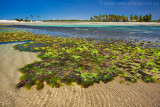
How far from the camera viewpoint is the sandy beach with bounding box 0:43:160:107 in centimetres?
329

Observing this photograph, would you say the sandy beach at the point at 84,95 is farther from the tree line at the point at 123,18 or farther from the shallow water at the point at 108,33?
the tree line at the point at 123,18

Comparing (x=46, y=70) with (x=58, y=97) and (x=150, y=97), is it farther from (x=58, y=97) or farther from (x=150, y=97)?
(x=150, y=97)

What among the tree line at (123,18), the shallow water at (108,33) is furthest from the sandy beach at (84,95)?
the tree line at (123,18)

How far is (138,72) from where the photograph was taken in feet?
17.7

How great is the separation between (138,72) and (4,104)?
20.5 feet

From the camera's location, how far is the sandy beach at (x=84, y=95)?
10.8 feet

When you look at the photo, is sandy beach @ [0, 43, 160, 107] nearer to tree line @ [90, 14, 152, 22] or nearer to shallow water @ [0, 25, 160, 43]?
shallow water @ [0, 25, 160, 43]

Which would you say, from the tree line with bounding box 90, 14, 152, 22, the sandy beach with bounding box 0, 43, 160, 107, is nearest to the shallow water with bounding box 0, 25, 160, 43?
the sandy beach with bounding box 0, 43, 160, 107

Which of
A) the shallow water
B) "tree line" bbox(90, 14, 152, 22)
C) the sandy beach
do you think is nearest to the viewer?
the sandy beach

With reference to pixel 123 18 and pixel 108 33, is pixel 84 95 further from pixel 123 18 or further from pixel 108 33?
pixel 123 18

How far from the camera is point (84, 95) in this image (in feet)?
12.1

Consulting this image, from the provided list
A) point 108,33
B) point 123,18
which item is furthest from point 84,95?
point 123,18

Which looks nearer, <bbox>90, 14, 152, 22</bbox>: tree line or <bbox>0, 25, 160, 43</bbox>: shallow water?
<bbox>0, 25, 160, 43</bbox>: shallow water

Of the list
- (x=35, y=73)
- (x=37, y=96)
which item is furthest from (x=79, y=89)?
(x=35, y=73)
